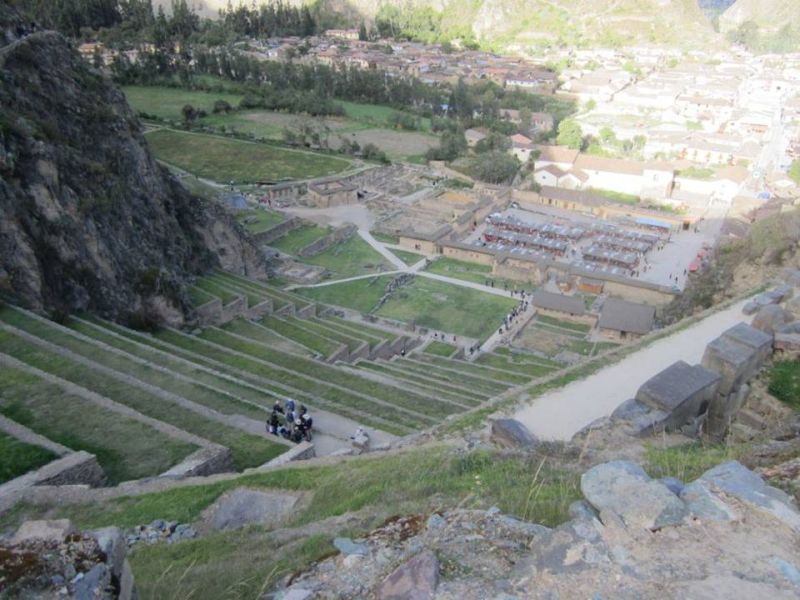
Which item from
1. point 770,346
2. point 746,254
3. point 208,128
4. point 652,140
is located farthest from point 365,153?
point 770,346

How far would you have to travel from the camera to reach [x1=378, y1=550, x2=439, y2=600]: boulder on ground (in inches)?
213

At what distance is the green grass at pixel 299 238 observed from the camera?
4703 centimetres

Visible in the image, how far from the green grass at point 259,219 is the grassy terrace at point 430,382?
24032mm

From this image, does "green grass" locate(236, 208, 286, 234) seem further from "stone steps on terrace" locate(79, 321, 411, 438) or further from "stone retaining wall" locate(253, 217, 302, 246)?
"stone steps on terrace" locate(79, 321, 411, 438)

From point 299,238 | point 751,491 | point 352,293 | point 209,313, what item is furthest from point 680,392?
point 299,238

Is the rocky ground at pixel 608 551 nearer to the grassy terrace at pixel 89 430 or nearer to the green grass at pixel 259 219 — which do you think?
the grassy terrace at pixel 89 430

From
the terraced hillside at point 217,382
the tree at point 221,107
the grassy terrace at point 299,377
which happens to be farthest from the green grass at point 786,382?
the tree at point 221,107

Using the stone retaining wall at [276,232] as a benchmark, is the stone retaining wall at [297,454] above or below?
above

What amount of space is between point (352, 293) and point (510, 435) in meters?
29.1

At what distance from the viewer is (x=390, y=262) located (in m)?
46.4

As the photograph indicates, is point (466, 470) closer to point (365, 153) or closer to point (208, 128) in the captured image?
point (365, 153)

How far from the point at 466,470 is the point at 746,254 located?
25.0 m

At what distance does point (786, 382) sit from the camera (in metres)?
→ 15.3

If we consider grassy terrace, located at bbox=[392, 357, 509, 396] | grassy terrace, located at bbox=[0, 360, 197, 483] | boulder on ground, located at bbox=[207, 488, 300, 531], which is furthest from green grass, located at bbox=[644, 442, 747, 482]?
grassy terrace, located at bbox=[392, 357, 509, 396]
